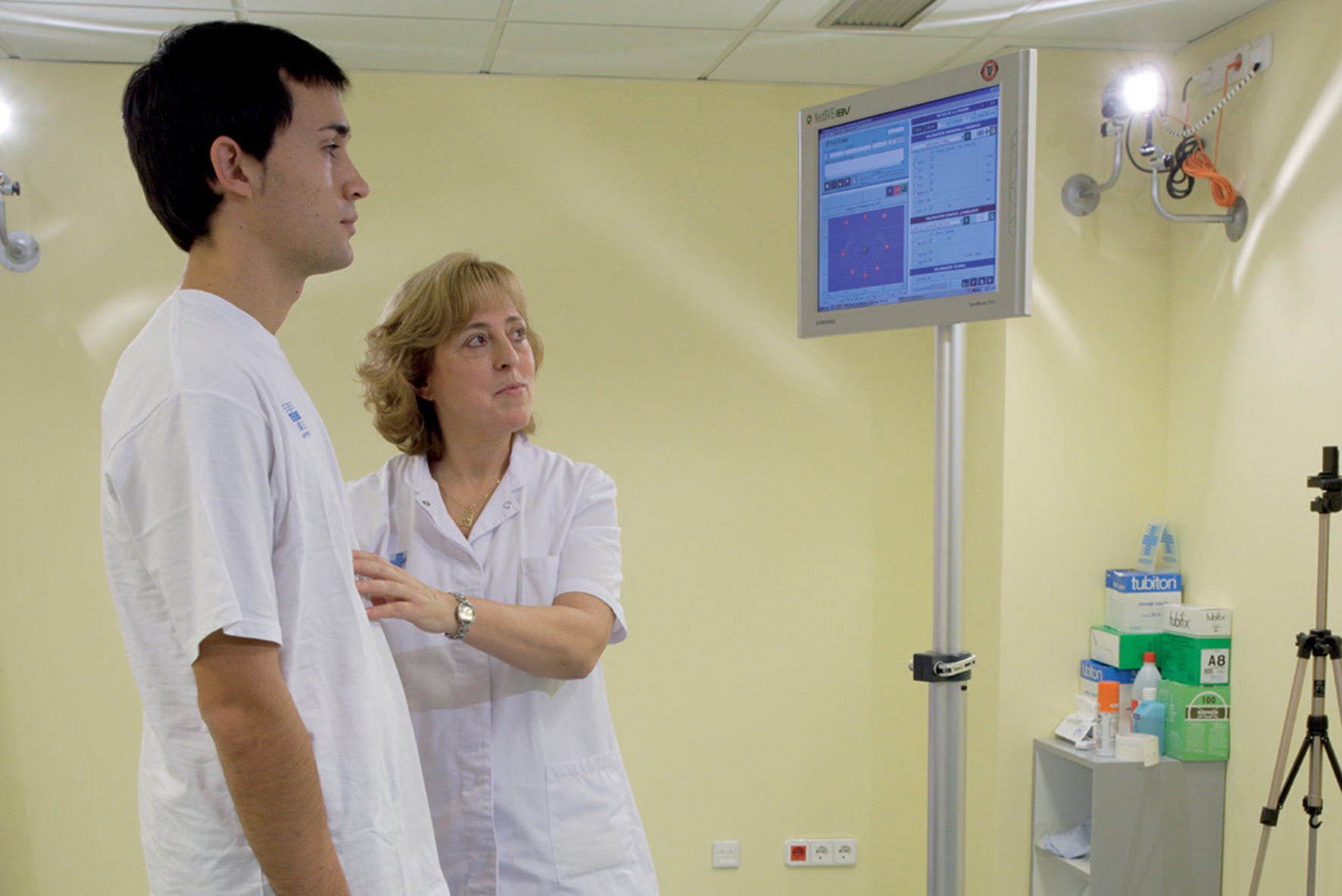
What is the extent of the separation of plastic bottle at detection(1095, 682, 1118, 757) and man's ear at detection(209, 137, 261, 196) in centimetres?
272

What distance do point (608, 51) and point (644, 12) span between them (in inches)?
12.4

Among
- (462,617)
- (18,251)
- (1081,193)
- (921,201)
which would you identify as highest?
(1081,193)

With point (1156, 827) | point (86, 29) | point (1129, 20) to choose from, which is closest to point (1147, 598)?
point (1156, 827)

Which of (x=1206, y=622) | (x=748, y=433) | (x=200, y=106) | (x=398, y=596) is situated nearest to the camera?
(x=200, y=106)

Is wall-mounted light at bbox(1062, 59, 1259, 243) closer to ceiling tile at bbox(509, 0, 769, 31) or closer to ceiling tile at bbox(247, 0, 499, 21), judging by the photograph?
ceiling tile at bbox(509, 0, 769, 31)

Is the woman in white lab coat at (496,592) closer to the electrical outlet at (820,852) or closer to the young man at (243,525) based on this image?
the young man at (243,525)

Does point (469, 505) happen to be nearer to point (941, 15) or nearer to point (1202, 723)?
point (941, 15)

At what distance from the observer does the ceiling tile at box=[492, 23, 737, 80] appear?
9.89 ft

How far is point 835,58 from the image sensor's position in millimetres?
3242

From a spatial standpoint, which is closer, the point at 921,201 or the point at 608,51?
the point at 921,201

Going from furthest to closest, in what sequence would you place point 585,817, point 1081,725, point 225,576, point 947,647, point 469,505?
point 1081,725, point 947,647, point 469,505, point 585,817, point 225,576

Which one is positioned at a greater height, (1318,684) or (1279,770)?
(1318,684)

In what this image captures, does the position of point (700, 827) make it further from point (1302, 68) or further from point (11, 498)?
point (1302, 68)

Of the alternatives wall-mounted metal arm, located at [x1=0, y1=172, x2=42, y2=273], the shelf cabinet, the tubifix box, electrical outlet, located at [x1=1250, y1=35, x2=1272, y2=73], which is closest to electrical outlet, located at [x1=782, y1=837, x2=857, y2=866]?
the shelf cabinet
